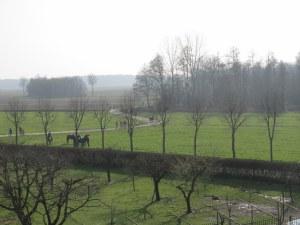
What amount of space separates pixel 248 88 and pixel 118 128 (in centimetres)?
4079

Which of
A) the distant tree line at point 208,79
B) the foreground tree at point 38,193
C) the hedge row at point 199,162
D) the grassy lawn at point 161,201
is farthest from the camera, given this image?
the distant tree line at point 208,79

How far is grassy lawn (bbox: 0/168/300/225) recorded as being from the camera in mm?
21859

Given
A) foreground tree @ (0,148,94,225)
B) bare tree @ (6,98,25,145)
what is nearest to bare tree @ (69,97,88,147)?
bare tree @ (6,98,25,145)

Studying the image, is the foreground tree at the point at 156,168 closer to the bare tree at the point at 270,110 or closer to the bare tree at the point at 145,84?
the bare tree at the point at 270,110

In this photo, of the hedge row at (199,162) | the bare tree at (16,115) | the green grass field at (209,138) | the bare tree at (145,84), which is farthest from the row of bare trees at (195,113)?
the bare tree at (145,84)

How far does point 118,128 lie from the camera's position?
189ft

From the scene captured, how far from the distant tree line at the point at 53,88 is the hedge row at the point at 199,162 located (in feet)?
405

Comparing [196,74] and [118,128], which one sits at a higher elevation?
[196,74]

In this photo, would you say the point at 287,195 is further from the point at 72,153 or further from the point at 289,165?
the point at 72,153

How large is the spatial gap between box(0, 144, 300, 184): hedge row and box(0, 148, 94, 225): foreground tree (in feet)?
10.8

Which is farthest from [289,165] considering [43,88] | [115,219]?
[43,88]

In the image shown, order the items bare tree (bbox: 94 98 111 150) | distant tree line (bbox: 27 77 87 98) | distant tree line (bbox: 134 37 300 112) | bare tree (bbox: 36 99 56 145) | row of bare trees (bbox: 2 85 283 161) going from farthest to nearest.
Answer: distant tree line (bbox: 27 77 87 98), distant tree line (bbox: 134 37 300 112), bare tree (bbox: 36 99 56 145), bare tree (bbox: 94 98 111 150), row of bare trees (bbox: 2 85 283 161)

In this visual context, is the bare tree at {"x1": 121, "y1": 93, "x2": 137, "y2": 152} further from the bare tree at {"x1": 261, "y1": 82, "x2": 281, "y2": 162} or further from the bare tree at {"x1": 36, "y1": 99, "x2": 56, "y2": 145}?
the bare tree at {"x1": 261, "y1": 82, "x2": 281, "y2": 162}

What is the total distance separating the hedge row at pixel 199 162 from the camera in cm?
2759
